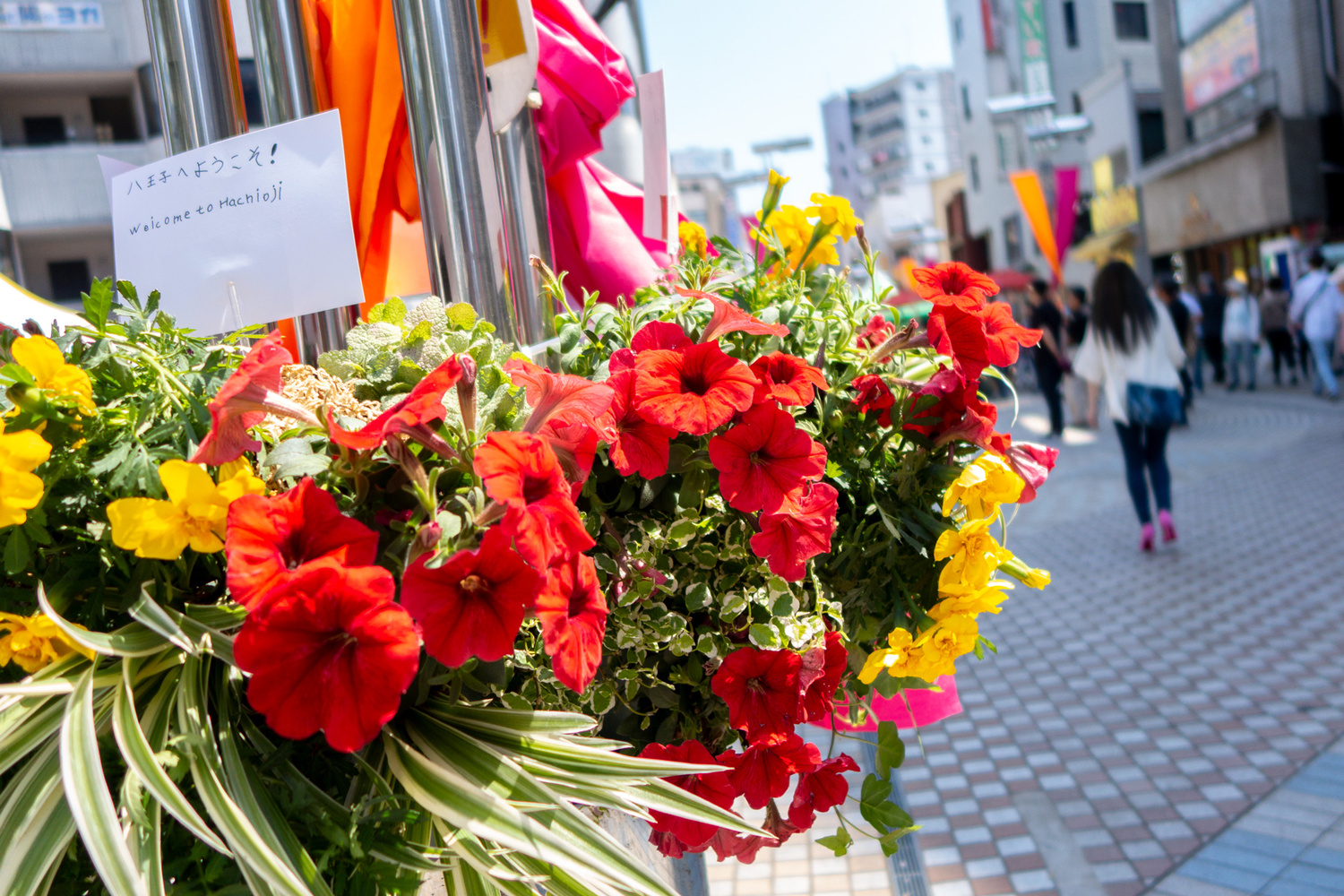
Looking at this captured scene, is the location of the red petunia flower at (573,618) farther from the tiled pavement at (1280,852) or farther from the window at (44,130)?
the window at (44,130)

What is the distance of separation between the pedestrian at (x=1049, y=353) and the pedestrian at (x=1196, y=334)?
4.45 ft

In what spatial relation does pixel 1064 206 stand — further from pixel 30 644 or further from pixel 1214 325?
pixel 30 644

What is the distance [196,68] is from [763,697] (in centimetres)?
89

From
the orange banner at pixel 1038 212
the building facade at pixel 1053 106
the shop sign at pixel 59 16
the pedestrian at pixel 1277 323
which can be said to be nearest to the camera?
the pedestrian at pixel 1277 323

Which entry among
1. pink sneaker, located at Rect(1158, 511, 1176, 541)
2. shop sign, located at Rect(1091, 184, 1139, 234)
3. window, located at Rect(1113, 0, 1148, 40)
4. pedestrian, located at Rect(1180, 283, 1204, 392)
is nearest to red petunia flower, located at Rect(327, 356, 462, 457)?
pink sneaker, located at Rect(1158, 511, 1176, 541)

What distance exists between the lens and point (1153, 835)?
2.74 metres

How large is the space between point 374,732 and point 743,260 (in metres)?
0.71

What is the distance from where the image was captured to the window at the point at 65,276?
1927 centimetres

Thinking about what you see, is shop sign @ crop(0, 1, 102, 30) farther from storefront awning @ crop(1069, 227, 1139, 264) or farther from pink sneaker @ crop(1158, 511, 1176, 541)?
storefront awning @ crop(1069, 227, 1139, 264)

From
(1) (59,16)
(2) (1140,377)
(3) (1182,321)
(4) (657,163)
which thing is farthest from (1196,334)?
(1) (59,16)

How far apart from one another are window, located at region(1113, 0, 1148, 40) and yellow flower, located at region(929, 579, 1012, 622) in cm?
3228

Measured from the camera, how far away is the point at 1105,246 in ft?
80.3

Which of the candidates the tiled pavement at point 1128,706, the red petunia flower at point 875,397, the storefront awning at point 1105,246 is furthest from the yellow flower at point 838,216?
the storefront awning at point 1105,246

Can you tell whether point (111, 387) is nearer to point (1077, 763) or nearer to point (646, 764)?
point (646, 764)
